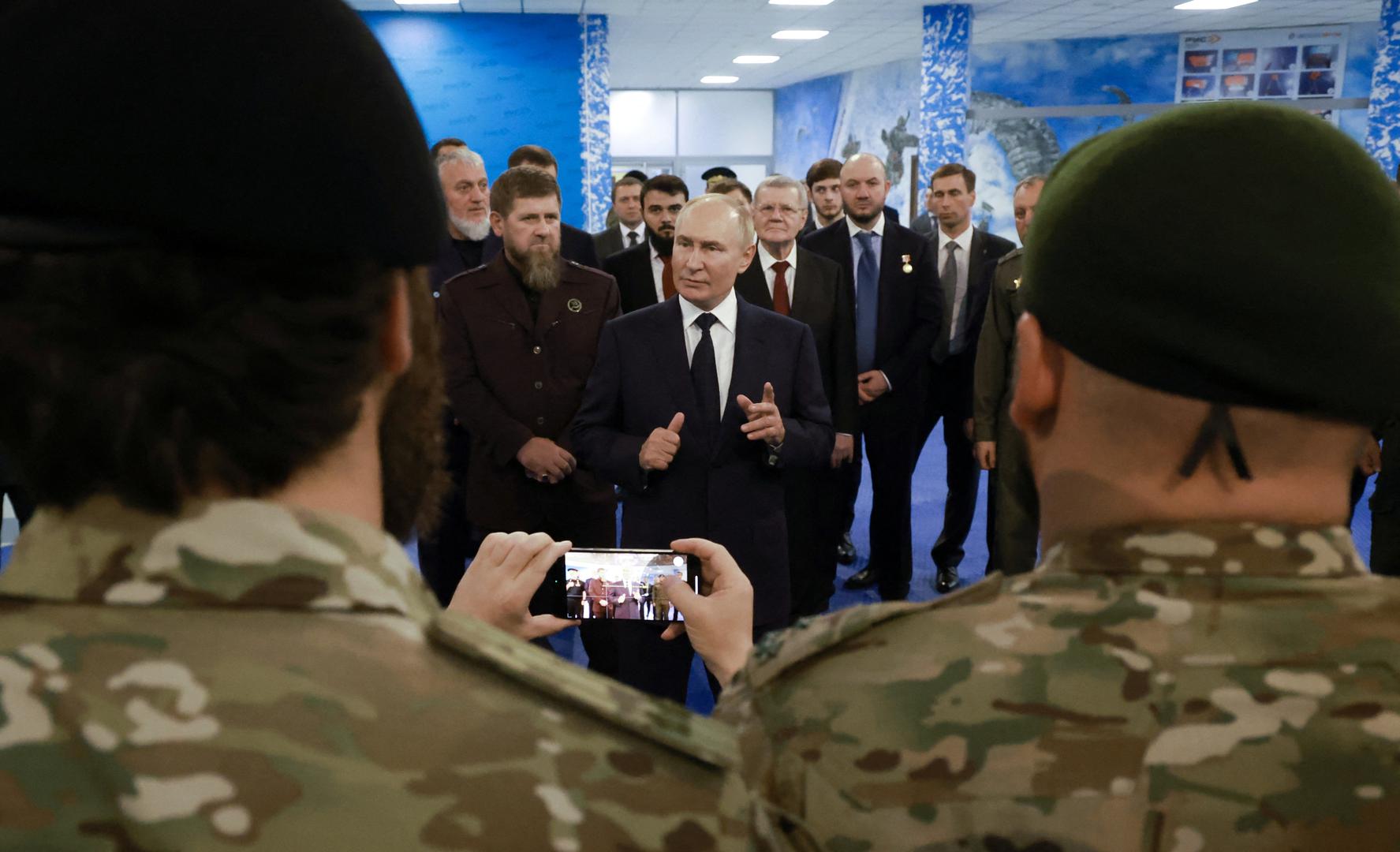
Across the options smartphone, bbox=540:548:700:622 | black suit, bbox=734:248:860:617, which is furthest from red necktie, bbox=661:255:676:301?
smartphone, bbox=540:548:700:622

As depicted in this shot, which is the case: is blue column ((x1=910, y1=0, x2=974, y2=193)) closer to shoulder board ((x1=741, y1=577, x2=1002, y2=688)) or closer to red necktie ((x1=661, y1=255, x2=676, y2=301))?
red necktie ((x1=661, y1=255, x2=676, y2=301))

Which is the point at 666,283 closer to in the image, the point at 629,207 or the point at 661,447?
the point at 661,447

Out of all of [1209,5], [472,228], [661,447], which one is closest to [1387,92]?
[1209,5]

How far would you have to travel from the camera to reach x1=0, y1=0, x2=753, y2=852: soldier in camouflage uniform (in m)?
0.57

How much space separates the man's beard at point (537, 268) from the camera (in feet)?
10.6

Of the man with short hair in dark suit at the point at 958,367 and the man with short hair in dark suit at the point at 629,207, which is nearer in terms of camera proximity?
the man with short hair in dark suit at the point at 958,367

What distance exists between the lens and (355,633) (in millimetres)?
614

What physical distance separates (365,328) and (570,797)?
306 millimetres

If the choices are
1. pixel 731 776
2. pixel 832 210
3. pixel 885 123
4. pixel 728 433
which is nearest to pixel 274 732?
pixel 731 776

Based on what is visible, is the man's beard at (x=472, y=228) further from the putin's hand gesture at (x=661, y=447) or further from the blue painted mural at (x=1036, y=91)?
the blue painted mural at (x=1036, y=91)

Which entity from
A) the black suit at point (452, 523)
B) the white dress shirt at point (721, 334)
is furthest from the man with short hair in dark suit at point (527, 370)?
the white dress shirt at point (721, 334)

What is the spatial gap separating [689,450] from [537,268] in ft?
2.91

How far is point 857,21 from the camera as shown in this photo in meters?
11.9

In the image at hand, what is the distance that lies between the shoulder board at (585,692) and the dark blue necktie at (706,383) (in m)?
2.06
